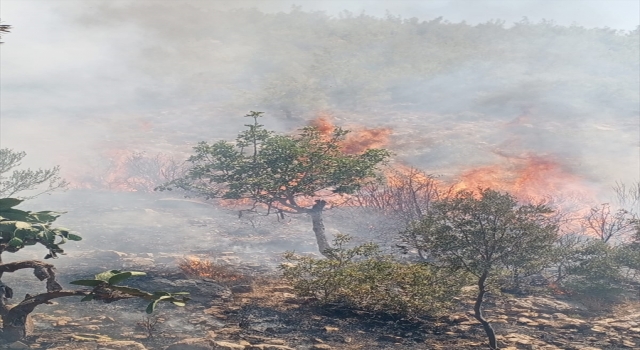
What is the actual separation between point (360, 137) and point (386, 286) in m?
27.8

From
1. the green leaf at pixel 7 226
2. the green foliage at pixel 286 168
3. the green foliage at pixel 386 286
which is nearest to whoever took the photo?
the green leaf at pixel 7 226

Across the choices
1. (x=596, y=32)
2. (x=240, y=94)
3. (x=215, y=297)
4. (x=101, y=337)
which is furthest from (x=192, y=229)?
(x=596, y=32)

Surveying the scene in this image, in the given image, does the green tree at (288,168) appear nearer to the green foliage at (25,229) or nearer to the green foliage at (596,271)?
the green foliage at (596,271)

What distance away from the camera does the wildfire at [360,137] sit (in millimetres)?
38844

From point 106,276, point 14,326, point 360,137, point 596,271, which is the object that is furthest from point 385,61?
point 106,276

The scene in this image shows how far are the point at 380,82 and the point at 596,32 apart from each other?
3226cm

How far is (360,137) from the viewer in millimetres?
40969

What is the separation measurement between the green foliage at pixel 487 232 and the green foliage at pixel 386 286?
3.49 ft

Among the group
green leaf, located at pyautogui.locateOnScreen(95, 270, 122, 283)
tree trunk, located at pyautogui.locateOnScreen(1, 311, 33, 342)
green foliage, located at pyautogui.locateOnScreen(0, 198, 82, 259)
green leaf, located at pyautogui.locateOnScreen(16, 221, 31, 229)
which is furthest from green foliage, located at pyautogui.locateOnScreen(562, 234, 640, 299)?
green leaf, located at pyautogui.locateOnScreen(16, 221, 31, 229)

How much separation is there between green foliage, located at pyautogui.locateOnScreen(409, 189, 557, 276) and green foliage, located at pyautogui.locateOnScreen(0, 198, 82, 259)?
27.5ft

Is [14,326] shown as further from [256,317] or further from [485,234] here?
[485,234]

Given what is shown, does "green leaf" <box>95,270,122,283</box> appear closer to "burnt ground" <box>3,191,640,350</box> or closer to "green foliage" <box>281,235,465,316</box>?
"burnt ground" <box>3,191,640,350</box>

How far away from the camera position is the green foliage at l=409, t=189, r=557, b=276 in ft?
39.7

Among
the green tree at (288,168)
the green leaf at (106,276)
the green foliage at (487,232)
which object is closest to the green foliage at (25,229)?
the green leaf at (106,276)
